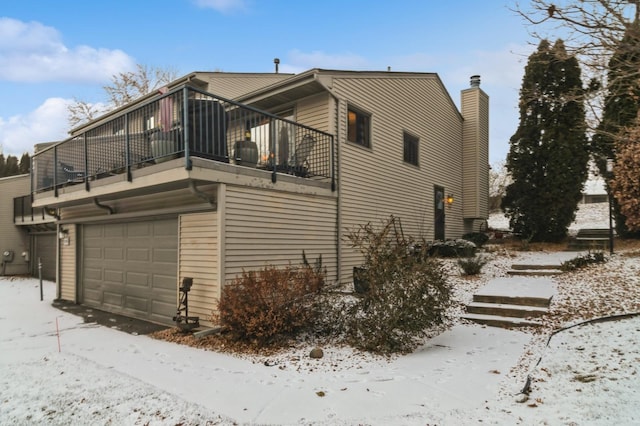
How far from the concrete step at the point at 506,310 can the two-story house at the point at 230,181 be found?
3.44 meters

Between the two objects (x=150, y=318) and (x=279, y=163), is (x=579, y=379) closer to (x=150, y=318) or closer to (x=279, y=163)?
(x=279, y=163)

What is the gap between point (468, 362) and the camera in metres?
4.95

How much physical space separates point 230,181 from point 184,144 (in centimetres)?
98

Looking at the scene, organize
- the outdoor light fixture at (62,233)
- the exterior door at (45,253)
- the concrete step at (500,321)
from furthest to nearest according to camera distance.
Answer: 1. the exterior door at (45,253)
2. the outdoor light fixture at (62,233)
3. the concrete step at (500,321)

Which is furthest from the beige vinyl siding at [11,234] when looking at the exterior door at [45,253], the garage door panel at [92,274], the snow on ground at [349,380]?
the snow on ground at [349,380]

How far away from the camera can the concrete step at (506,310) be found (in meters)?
6.62

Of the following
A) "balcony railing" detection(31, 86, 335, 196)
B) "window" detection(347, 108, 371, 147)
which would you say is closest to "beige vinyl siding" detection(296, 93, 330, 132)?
"balcony railing" detection(31, 86, 335, 196)

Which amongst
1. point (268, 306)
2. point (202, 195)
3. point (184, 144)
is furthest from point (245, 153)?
→ point (268, 306)

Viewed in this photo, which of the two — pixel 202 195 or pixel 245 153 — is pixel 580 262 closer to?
pixel 245 153

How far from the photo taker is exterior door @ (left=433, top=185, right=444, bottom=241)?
14.4 meters

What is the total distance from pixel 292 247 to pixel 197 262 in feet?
6.51

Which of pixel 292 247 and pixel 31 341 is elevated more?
pixel 292 247

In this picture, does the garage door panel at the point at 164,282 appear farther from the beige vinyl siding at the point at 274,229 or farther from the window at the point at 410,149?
the window at the point at 410,149

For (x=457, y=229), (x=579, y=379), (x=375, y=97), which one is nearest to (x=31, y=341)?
(x=579, y=379)
